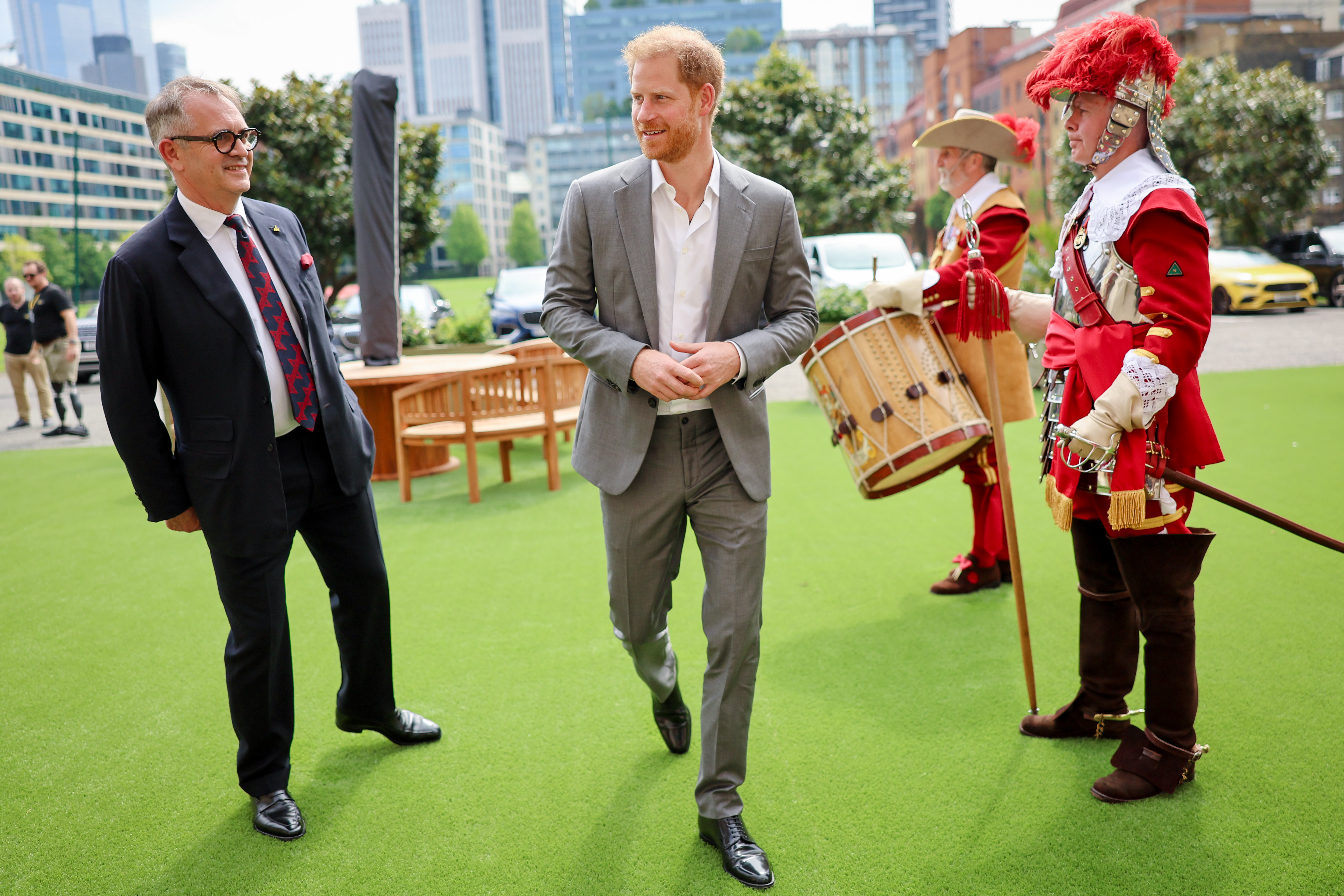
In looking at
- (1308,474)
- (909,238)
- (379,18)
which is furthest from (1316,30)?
(379,18)

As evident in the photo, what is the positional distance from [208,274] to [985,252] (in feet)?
9.80

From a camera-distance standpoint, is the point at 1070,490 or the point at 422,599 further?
the point at 422,599

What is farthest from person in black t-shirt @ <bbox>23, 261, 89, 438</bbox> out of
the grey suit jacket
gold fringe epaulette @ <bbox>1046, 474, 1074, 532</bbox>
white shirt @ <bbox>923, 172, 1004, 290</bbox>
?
gold fringe epaulette @ <bbox>1046, 474, 1074, 532</bbox>

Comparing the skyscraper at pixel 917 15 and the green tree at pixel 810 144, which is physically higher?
the skyscraper at pixel 917 15

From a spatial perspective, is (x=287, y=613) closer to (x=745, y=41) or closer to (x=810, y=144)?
(x=810, y=144)

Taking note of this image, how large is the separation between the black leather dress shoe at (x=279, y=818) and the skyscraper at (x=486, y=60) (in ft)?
662

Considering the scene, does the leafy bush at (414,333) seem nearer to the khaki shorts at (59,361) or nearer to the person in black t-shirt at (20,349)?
the khaki shorts at (59,361)

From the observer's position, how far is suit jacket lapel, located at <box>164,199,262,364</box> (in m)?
2.57

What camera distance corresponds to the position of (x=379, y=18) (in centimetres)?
19925

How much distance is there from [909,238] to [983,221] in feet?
271

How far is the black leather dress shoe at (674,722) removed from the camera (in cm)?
316

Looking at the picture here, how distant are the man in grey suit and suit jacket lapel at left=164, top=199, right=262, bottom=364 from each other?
0.84 m

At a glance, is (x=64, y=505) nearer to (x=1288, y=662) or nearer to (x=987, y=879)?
(x=987, y=879)

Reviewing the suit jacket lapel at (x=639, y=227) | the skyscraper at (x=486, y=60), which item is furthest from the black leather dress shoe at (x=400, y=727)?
the skyscraper at (x=486, y=60)
